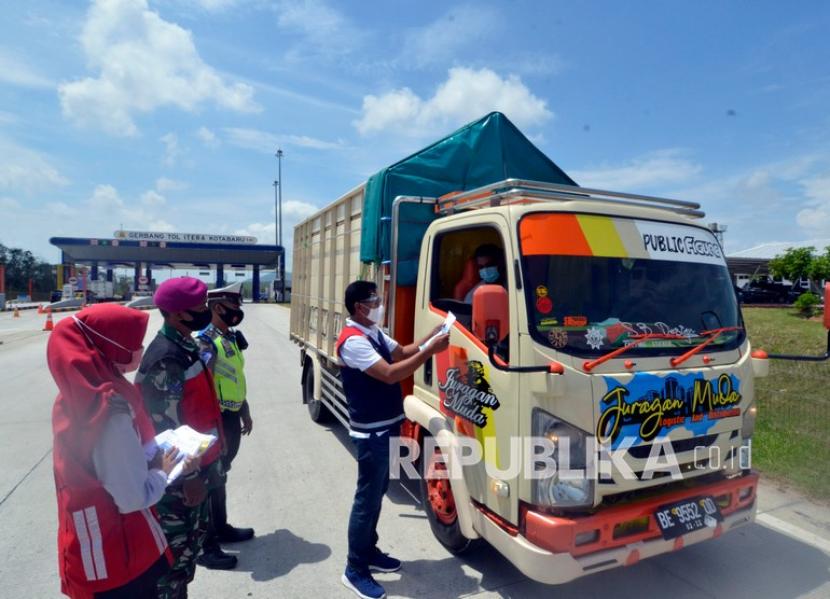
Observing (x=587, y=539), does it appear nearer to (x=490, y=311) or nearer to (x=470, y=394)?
(x=470, y=394)

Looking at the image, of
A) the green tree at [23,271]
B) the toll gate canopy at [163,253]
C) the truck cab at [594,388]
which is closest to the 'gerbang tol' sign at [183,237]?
the toll gate canopy at [163,253]

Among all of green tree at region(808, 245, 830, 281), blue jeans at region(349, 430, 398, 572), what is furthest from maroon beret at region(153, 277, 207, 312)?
green tree at region(808, 245, 830, 281)

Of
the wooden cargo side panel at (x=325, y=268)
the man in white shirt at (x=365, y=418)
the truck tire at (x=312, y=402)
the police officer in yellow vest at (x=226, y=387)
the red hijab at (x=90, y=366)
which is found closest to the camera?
the red hijab at (x=90, y=366)

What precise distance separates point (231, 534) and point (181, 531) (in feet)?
5.18

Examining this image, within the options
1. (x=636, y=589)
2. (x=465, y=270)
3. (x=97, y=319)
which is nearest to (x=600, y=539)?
(x=636, y=589)

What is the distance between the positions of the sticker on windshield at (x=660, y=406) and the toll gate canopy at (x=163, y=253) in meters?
44.7

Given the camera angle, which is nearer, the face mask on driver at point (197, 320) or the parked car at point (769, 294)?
the face mask on driver at point (197, 320)

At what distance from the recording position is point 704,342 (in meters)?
2.98

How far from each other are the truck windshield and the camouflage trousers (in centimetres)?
194

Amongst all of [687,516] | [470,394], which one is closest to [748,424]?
[687,516]

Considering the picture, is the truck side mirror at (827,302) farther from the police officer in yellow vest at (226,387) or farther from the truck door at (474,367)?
the police officer in yellow vest at (226,387)

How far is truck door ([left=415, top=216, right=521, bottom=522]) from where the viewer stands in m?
2.79

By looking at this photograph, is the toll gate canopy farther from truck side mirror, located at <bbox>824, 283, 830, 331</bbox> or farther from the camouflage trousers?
truck side mirror, located at <bbox>824, 283, 830, 331</bbox>

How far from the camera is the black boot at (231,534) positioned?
3787mm
